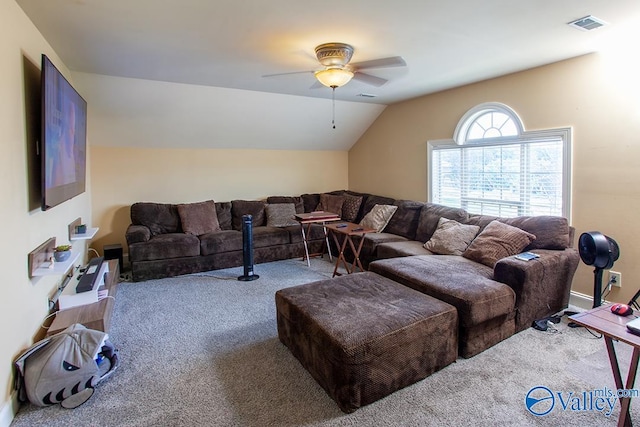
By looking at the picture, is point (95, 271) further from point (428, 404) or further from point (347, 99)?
point (347, 99)

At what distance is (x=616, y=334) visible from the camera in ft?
5.50

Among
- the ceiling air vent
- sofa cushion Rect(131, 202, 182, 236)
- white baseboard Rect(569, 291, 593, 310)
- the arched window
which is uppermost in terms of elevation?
the ceiling air vent

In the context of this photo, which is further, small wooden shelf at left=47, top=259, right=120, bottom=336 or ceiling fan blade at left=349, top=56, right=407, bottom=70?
ceiling fan blade at left=349, top=56, right=407, bottom=70

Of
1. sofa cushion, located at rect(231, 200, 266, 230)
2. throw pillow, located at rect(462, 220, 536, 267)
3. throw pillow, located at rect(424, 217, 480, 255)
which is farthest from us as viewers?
sofa cushion, located at rect(231, 200, 266, 230)

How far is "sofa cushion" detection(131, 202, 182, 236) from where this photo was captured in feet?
16.2

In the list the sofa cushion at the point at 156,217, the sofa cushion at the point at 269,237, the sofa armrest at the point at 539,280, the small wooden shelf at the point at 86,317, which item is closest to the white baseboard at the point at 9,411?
the small wooden shelf at the point at 86,317

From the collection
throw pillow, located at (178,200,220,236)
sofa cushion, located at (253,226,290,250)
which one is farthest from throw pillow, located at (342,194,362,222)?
throw pillow, located at (178,200,220,236)

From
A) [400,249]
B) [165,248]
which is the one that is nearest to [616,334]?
[400,249]

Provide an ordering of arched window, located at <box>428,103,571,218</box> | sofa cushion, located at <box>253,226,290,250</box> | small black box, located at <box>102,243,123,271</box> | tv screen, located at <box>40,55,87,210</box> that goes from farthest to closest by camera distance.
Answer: sofa cushion, located at <box>253,226,290,250</box> < small black box, located at <box>102,243,123,271</box> < arched window, located at <box>428,103,571,218</box> < tv screen, located at <box>40,55,87,210</box>

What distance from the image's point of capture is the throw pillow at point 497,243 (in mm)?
3285

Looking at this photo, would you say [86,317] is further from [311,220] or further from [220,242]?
[311,220]

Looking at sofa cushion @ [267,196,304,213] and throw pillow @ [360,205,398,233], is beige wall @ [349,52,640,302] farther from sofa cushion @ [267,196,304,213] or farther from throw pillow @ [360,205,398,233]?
sofa cushion @ [267,196,304,213]

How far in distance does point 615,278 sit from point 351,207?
3629 mm

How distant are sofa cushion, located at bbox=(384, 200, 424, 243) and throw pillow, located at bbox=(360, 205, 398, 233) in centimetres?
6
